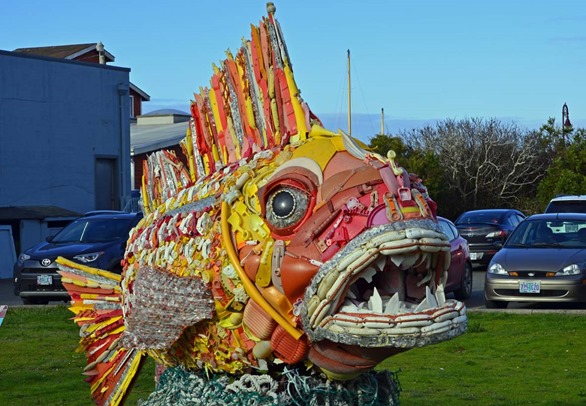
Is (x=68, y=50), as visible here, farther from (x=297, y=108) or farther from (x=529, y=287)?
(x=297, y=108)

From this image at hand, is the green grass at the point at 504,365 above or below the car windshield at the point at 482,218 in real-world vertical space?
below

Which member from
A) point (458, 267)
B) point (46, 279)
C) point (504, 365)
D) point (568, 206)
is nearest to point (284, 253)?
point (504, 365)


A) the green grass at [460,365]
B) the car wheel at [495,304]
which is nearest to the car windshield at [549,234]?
the car wheel at [495,304]

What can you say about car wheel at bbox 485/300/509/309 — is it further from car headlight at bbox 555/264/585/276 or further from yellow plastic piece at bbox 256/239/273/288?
yellow plastic piece at bbox 256/239/273/288

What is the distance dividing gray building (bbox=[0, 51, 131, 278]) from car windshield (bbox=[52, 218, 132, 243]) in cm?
595

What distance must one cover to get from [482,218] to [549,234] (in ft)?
21.3

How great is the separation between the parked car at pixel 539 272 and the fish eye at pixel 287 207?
9.74 metres

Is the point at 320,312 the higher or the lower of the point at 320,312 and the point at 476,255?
the higher

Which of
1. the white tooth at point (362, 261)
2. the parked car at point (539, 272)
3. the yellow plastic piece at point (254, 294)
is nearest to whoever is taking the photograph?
the white tooth at point (362, 261)

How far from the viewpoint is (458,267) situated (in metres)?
15.1

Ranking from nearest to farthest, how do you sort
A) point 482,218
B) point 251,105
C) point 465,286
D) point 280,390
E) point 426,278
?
point 426,278, point 280,390, point 251,105, point 465,286, point 482,218

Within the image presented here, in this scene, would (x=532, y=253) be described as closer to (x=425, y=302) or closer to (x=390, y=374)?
(x=390, y=374)

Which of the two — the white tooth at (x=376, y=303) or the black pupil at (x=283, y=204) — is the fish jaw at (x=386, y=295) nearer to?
the white tooth at (x=376, y=303)

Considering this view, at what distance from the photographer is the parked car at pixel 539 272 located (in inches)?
531
